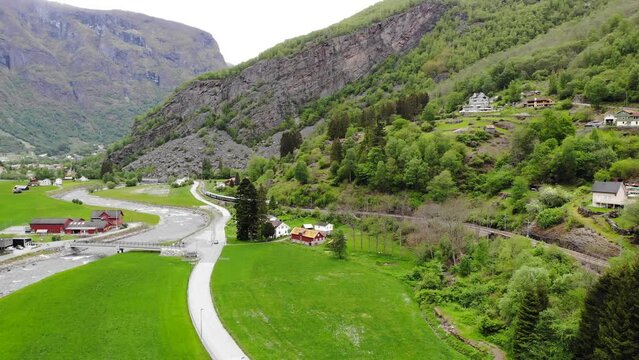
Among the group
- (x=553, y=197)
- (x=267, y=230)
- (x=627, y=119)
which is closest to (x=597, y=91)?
(x=627, y=119)

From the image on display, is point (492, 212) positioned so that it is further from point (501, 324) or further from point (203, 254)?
point (203, 254)

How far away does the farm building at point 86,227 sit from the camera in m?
85.9

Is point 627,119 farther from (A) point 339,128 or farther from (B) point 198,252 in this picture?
(B) point 198,252

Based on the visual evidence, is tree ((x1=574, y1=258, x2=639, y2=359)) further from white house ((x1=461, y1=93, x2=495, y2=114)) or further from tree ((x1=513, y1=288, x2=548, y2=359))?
white house ((x1=461, y1=93, x2=495, y2=114))

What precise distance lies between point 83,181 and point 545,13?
18600 cm

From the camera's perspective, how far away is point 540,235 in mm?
55406

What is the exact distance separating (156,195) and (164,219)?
43.0 metres

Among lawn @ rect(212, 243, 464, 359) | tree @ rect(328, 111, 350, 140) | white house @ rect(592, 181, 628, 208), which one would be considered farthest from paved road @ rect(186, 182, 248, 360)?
tree @ rect(328, 111, 350, 140)

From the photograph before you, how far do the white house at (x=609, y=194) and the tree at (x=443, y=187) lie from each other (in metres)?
23.7

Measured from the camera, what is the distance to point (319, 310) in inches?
1756

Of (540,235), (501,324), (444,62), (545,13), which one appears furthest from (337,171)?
(545,13)

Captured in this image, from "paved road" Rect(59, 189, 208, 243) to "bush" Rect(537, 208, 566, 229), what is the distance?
55.2 m

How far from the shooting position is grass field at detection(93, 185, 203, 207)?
127625mm

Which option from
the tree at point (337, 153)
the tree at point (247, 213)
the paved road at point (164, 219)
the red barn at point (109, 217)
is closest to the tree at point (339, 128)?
the tree at point (337, 153)
